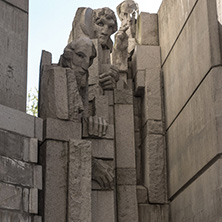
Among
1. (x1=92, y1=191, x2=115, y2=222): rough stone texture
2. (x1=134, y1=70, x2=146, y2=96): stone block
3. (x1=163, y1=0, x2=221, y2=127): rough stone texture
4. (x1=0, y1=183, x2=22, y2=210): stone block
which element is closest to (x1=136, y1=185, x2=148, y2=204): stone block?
(x1=163, y1=0, x2=221, y2=127): rough stone texture

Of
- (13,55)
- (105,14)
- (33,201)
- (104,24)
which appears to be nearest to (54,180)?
(33,201)

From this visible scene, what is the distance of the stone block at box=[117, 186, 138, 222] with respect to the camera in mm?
9750

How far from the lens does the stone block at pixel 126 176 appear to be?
999 cm

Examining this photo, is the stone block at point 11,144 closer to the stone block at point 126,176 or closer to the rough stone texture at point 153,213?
the stone block at point 126,176

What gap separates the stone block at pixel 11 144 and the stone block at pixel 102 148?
1.57 m

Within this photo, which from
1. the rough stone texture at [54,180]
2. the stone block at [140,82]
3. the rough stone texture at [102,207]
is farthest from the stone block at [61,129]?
the stone block at [140,82]

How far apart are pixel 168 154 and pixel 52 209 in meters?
3.25

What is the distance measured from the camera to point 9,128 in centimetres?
755

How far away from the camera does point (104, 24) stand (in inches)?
444

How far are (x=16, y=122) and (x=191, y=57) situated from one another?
125 inches

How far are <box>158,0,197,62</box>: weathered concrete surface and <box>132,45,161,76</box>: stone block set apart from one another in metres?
0.14

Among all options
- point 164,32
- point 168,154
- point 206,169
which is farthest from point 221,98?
point 164,32

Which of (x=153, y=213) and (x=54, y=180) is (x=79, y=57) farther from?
(x=153, y=213)

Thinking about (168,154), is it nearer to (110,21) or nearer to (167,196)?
(167,196)
